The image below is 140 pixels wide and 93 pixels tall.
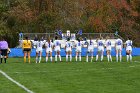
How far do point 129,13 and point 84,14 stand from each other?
6.64 m

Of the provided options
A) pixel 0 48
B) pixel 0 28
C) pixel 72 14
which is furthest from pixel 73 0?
pixel 0 48

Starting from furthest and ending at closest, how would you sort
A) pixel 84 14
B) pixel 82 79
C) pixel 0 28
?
pixel 84 14 → pixel 0 28 → pixel 82 79

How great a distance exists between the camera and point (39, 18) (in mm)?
57875

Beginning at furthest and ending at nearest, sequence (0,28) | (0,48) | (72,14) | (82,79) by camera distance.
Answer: (72,14) < (0,28) < (0,48) < (82,79)

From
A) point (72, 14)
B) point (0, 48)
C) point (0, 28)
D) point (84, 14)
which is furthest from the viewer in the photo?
point (84, 14)

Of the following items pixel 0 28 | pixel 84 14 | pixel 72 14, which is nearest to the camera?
pixel 0 28

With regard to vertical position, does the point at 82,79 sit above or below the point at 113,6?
below

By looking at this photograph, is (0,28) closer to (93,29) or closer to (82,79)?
(93,29)

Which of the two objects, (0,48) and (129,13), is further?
(129,13)

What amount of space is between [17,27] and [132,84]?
137ft

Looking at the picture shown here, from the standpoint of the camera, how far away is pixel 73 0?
194 ft

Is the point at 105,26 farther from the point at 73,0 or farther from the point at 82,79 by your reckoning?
the point at 82,79

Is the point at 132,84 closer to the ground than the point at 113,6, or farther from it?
closer to the ground

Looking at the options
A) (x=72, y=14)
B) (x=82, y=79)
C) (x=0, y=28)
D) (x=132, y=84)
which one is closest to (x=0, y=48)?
(x=82, y=79)
